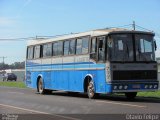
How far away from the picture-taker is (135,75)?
70.8 feet

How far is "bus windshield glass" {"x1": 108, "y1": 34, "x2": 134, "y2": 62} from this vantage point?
70.5ft

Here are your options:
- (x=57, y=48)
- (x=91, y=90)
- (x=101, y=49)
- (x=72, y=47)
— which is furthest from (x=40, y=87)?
(x=101, y=49)

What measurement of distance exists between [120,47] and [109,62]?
0.91 m

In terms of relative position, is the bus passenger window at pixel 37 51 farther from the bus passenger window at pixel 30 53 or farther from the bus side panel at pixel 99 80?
the bus side panel at pixel 99 80

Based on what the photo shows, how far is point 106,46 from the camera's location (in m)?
21.8

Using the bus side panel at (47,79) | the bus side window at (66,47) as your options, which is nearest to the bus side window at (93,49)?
the bus side window at (66,47)

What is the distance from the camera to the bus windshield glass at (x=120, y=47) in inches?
846

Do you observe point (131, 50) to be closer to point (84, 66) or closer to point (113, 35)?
point (113, 35)

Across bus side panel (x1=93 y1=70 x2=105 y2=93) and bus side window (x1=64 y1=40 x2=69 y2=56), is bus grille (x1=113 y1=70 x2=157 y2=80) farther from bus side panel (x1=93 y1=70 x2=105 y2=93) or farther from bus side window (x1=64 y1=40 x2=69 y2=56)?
bus side window (x1=64 y1=40 x2=69 y2=56)

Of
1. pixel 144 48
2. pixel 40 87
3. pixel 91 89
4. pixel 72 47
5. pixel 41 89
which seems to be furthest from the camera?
pixel 40 87

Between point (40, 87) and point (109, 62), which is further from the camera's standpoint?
point (40, 87)

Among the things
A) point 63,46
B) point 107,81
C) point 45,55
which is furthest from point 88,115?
point 45,55

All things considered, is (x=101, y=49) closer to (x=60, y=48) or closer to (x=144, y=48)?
(x=144, y=48)

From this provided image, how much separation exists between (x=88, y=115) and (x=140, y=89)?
22.3ft
